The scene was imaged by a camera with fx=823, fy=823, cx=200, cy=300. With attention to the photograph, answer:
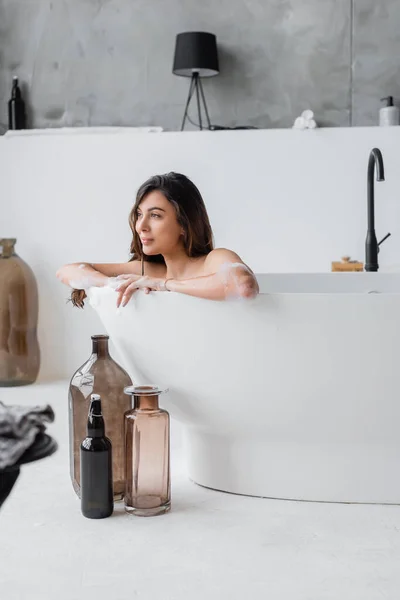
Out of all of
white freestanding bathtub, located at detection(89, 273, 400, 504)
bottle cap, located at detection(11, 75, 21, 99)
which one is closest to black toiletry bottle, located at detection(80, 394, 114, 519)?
white freestanding bathtub, located at detection(89, 273, 400, 504)

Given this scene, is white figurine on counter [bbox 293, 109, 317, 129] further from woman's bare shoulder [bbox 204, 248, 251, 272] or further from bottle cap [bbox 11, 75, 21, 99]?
woman's bare shoulder [bbox 204, 248, 251, 272]

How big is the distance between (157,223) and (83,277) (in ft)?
0.75

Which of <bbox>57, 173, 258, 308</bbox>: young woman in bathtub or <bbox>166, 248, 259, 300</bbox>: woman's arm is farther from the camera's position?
<bbox>57, 173, 258, 308</bbox>: young woman in bathtub

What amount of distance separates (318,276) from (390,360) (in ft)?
3.89

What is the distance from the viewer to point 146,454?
1753 mm

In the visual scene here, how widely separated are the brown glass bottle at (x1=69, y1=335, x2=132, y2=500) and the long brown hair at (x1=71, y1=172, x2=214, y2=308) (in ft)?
0.94

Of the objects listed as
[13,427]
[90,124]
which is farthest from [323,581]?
[90,124]

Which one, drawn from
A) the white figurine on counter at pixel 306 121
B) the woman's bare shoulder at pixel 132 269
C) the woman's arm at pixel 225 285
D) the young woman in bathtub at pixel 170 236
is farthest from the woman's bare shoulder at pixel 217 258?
the white figurine on counter at pixel 306 121

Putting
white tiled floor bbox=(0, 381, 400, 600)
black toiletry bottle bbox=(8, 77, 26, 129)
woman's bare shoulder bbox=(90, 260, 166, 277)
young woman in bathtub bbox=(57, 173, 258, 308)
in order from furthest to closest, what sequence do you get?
1. black toiletry bottle bbox=(8, 77, 26, 129)
2. woman's bare shoulder bbox=(90, 260, 166, 277)
3. young woman in bathtub bbox=(57, 173, 258, 308)
4. white tiled floor bbox=(0, 381, 400, 600)

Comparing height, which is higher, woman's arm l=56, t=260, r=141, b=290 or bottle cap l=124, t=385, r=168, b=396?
woman's arm l=56, t=260, r=141, b=290

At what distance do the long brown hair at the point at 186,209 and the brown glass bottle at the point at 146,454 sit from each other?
16.7 inches

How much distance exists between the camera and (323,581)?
142 centimetres

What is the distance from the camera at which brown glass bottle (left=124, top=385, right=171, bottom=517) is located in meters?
1.75

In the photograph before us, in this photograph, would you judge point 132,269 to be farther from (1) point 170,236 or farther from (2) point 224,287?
(2) point 224,287
